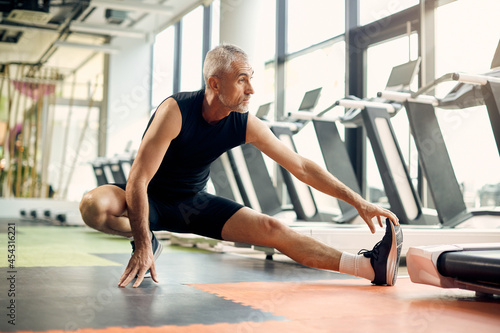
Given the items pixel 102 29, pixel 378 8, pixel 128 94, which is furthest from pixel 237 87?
pixel 128 94

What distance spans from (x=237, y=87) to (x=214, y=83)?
0.13m

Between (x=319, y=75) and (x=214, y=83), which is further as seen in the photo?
(x=319, y=75)

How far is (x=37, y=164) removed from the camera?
1163 cm

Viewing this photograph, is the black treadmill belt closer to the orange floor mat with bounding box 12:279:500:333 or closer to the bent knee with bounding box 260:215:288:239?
the orange floor mat with bounding box 12:279:500:333

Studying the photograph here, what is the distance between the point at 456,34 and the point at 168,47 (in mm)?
7809

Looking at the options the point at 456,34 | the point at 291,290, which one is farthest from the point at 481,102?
the point at 291,290

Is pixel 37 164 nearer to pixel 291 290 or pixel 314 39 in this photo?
pixel 314 39

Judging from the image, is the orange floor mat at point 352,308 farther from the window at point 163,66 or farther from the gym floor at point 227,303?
the window at point 163,66

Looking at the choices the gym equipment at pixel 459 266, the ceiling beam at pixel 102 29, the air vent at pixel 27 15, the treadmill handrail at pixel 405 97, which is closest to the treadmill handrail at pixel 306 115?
the treadmill handrail at pixel 405 97

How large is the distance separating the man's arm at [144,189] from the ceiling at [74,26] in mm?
7029

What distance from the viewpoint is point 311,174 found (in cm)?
250

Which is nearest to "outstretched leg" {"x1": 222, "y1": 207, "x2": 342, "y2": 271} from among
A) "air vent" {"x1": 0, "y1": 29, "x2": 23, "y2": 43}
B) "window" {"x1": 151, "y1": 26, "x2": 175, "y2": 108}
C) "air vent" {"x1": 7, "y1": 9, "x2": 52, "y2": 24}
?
"air vent" {"x1": 7, "y1": 9, "x2": 52, "y2": 24}

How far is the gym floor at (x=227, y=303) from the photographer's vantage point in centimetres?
162

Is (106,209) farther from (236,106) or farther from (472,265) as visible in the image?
(472,265)
